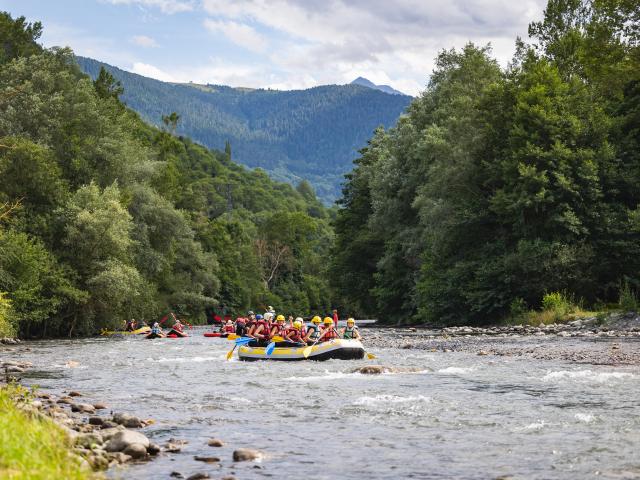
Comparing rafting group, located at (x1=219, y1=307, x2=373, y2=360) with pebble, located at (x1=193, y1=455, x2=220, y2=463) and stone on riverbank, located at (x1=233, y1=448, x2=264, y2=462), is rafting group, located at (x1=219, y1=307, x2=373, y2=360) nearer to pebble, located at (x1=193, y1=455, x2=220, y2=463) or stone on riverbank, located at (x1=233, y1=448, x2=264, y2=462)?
stone on riverbank, located at (x1=233, y1=448, x2=264, y2=462)

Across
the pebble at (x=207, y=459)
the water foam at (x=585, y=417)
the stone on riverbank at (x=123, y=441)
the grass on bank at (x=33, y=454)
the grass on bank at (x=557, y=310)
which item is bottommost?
the pebble at (x=207, y=459)

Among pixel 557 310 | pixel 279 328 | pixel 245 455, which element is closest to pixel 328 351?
pixel 279 328

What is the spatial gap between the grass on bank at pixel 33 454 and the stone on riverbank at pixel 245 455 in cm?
265

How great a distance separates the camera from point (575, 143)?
41812 mm

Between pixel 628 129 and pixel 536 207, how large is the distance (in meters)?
8.66

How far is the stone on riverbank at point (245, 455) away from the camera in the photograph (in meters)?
11.0

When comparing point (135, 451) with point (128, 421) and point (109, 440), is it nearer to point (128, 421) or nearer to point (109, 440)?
point (109, 440)

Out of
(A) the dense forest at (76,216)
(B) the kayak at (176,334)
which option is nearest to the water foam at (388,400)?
(A) the dense forest at (76,216)

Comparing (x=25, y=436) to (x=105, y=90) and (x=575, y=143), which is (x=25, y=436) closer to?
(x=575, y=143)

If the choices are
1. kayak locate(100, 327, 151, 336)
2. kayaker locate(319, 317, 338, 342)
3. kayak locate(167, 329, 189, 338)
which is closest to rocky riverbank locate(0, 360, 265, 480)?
kayaker locate(319, 317, 338, 342)

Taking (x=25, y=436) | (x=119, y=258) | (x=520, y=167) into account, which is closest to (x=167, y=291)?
(x=119, y=258)

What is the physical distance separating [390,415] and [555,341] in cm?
1757

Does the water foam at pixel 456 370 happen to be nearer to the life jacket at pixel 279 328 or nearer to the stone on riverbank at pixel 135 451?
the life jacket at pixel 279 328

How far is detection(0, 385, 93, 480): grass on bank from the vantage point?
23.9ft
